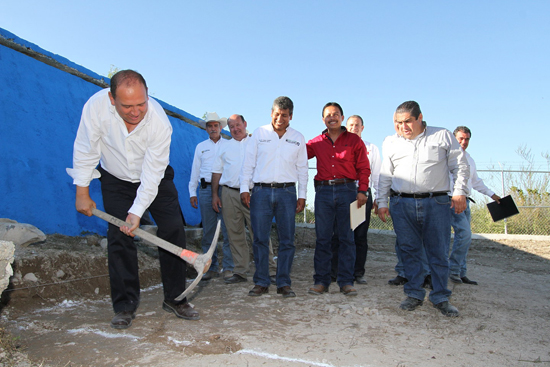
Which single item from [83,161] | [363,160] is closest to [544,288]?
[363,160]

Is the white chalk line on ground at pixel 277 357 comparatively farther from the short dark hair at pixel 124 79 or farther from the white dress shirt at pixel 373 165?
the white dress shirt at pixel 373 165

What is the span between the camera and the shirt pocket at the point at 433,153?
11.8 feet

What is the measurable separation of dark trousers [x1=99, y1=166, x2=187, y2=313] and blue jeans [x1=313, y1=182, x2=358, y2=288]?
1633mm

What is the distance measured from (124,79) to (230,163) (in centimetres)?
270

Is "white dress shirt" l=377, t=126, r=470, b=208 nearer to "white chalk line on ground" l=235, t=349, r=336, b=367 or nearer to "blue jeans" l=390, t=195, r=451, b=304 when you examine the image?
"blue jeans" l=390, t=195, r=451, b=304

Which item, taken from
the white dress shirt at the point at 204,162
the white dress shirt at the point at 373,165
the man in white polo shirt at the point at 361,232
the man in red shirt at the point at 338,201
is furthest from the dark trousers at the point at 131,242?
the white dress shirt at the point at 373,165

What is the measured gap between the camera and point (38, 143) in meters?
4.63

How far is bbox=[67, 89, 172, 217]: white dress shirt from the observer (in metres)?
2.84

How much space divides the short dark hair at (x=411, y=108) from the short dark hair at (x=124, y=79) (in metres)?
2.26

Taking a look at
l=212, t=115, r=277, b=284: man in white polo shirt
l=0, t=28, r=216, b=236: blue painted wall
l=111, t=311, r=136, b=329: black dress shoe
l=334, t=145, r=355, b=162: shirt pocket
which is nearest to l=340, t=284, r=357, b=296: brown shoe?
l=212, t=115, r=277, b=284: man in white polo shirt

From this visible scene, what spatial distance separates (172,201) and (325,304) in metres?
1.65

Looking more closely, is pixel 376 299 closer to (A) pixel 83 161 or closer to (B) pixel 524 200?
(A) pixel 83 161

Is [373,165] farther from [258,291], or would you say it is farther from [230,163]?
[258,291]

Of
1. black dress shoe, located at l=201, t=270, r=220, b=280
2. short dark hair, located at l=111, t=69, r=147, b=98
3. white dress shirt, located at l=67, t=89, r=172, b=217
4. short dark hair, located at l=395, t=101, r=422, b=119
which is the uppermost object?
short dark hair, located at l=395, t=101, r=422, b=119
